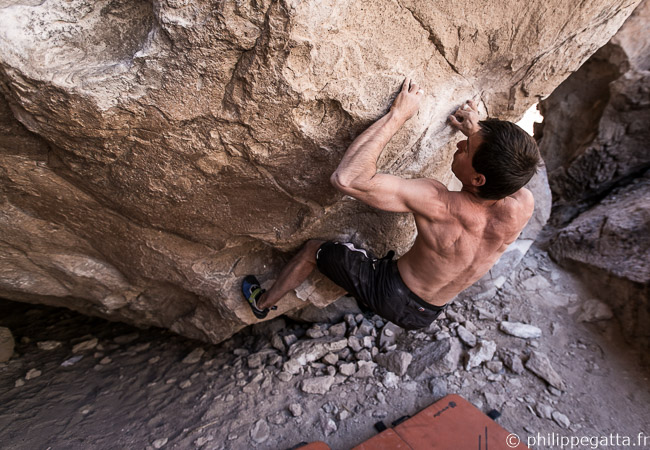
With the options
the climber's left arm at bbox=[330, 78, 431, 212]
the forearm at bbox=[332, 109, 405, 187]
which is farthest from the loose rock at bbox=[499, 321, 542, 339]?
the forearm at bbox=[332, 109, 405, 187]

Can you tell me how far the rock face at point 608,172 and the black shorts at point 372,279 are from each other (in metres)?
1.64

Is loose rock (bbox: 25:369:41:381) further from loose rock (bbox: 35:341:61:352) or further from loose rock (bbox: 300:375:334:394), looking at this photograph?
loose rock (bbox: 300:375:334:394)

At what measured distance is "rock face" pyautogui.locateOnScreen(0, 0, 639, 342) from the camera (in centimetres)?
134

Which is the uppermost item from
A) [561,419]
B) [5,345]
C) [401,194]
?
[401,194]

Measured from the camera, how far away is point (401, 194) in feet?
5.65

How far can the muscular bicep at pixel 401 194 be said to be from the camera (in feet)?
5.31

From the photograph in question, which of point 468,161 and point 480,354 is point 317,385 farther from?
point 468,161

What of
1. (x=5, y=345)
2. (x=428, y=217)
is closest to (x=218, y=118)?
(x=428, y=217)

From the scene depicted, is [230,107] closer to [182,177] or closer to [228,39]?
[228,39]

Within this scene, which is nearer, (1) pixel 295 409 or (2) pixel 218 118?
(2) pixel 218 118

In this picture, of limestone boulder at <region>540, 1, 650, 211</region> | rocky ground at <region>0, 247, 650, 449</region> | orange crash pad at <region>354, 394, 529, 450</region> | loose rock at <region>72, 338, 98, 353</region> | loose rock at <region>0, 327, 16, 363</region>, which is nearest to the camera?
orange crash pad at <region>354, 394, 529, 450</region>

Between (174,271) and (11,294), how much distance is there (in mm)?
1156

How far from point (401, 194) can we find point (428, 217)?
22 cm

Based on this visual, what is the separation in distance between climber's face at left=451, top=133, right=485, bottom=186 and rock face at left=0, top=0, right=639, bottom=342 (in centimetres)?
21
